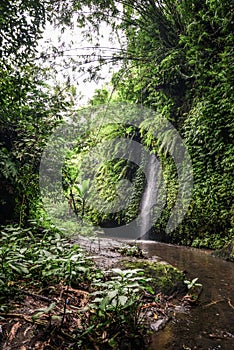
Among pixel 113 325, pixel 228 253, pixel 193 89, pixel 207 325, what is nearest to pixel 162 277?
pixel 207 325

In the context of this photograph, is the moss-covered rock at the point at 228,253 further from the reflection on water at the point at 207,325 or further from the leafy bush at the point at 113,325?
the leafy bush at the point at 113,325

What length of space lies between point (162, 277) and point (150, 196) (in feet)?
16.8

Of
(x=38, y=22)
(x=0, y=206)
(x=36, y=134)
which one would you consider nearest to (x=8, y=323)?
(x=36, y=134)

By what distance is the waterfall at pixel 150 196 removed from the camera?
7.00 meters

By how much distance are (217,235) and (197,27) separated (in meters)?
4.39

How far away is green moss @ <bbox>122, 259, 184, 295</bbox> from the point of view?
2.10m

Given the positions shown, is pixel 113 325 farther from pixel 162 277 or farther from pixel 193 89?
pixel 193 89

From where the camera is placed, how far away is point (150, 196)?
288 inches

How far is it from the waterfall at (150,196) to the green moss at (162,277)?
4.34 m

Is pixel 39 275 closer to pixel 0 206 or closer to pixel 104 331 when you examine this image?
pixel 104 331

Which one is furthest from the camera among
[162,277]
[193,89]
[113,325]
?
[193,89]

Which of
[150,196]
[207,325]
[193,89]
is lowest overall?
[207,325]

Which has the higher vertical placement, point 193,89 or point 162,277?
point 193,89

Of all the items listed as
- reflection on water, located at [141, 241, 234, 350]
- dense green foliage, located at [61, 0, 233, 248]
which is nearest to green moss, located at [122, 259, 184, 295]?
reflection on water, located at [141, 241, 234, 350]
